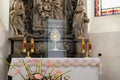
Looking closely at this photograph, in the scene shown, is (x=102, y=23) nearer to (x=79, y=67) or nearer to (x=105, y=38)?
(x=105, y=38)

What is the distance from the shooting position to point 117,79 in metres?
6.60

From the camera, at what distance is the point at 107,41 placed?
6863mm

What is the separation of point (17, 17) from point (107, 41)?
7.86 ft

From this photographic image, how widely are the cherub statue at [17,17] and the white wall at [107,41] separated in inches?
76.6

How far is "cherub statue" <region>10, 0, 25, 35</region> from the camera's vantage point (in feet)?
20.1

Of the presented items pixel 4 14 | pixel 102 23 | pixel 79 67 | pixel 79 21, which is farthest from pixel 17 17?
pixel 102 23

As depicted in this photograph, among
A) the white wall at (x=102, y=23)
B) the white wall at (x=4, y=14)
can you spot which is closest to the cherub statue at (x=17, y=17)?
the white wall at (x=4, y=14)

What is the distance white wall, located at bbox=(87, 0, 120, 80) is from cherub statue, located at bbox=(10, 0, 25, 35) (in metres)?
1.95

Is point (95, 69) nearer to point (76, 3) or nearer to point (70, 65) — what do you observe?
point (70, 65)

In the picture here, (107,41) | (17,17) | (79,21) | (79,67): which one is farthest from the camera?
(107,41)

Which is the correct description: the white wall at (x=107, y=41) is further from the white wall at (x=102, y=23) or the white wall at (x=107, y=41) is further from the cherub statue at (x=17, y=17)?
the cherub statue at (x=17, y=17)

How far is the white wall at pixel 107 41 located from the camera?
6.67 metres

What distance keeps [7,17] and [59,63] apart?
1.83 metres

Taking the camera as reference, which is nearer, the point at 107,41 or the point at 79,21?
the point at 79,21
